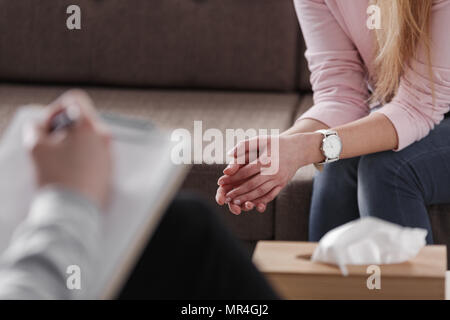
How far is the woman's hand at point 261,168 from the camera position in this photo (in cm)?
105

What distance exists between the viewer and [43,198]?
420 mm

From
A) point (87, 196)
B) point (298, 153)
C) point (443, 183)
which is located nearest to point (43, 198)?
point (87, 196)

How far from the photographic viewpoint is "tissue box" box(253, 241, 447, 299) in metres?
0.85

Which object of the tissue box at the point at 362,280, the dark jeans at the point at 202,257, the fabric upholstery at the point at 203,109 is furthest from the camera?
the fabric upholstery at the point at 203,109

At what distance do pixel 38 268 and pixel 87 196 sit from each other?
0.15ft

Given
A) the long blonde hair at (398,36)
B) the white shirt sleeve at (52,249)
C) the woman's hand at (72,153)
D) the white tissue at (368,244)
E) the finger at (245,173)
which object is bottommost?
the white tissue at (368,244)

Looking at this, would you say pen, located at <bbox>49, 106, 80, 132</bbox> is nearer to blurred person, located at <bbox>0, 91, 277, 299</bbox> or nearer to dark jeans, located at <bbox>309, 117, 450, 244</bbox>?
blurred person, located at <bbox>0, 91, 277, 299</bbox>

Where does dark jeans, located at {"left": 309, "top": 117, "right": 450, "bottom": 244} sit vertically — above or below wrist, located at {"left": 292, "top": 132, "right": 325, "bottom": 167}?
below

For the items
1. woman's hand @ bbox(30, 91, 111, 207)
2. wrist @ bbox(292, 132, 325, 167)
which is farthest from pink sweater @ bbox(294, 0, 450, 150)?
woman's hand @ bbox(30, 91, 111, 207)

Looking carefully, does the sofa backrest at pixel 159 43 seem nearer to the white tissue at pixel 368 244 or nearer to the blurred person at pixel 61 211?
the white tissue at pixel 368 244

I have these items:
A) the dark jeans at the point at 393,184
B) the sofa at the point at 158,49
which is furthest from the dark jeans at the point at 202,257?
the sofa at the point at 158,49

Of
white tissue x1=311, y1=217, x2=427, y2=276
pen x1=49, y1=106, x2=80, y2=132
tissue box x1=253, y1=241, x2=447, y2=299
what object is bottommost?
tissue box x1=253, y1=241, x2=447, y2=299

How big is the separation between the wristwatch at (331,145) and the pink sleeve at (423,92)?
0.29 ft
